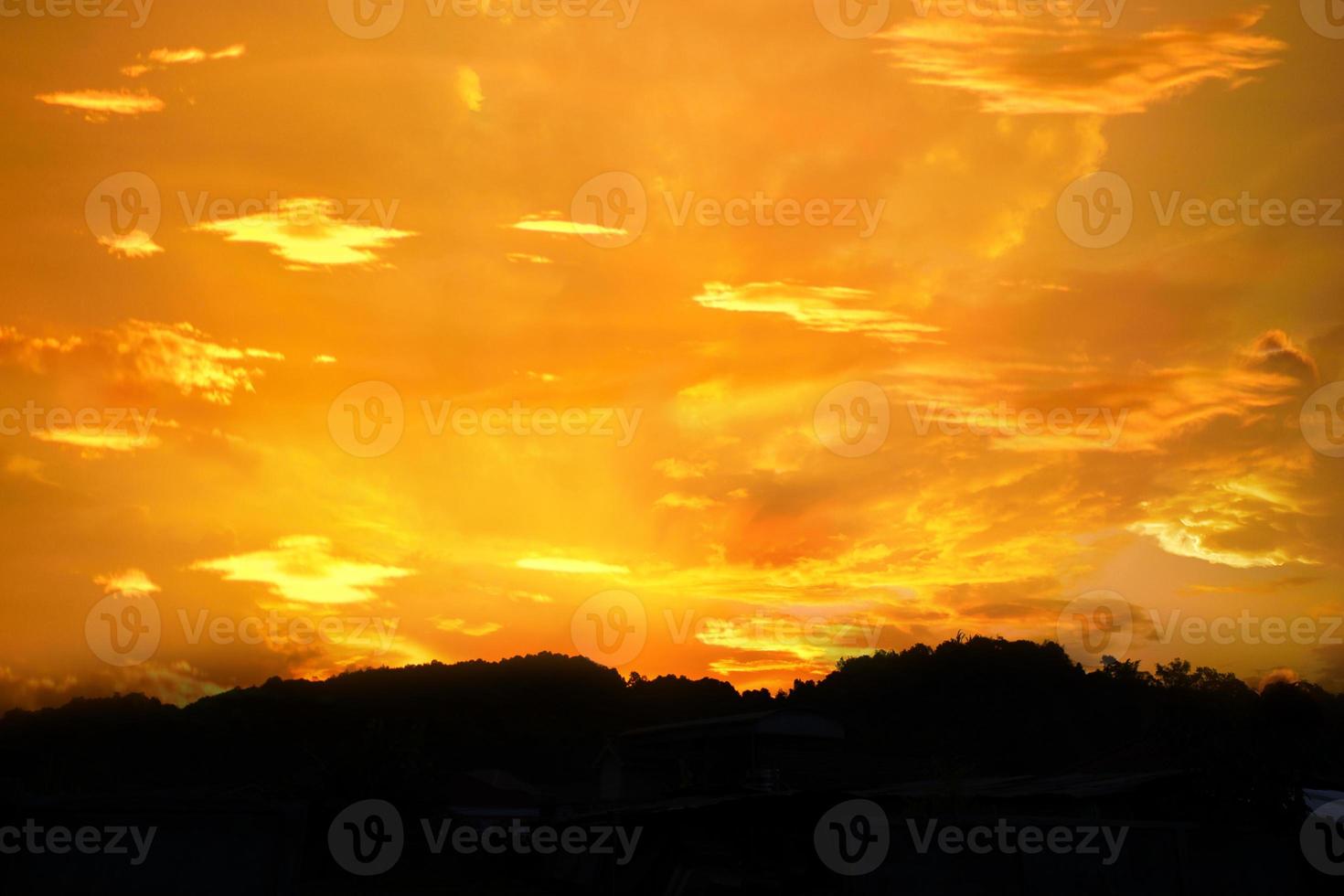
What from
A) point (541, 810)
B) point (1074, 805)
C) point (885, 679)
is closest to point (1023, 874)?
point (1074, 805)

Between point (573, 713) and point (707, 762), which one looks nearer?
point (707, 762)

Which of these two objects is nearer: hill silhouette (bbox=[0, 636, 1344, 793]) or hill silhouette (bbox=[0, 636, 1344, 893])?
hill silhouette (bbox=[0, 636, 1344, 893])

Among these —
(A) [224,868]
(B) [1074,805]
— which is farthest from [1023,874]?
(A) [224,868]

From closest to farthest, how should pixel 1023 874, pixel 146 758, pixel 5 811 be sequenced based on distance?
pixel 5 811, pixel 1023 874, pixel 146 758

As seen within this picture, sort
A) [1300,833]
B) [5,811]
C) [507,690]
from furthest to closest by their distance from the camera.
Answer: [507,690] → [1300,833] → [5,811]

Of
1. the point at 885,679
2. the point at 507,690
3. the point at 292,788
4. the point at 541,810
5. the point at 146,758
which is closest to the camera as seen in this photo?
the point at 292,788

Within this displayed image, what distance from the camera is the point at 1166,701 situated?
30.7 meters

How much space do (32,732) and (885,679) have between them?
61.5 m

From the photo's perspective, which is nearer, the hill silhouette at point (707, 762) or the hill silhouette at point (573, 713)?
the hill silhouette at point (707, 762)

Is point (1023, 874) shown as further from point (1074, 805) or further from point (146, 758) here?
point (146, 758)

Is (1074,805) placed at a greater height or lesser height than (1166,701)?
lesser

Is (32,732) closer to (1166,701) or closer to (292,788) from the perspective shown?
(292,788)

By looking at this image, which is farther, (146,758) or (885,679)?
(885,679)

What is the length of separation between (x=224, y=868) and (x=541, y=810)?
3787 cm
